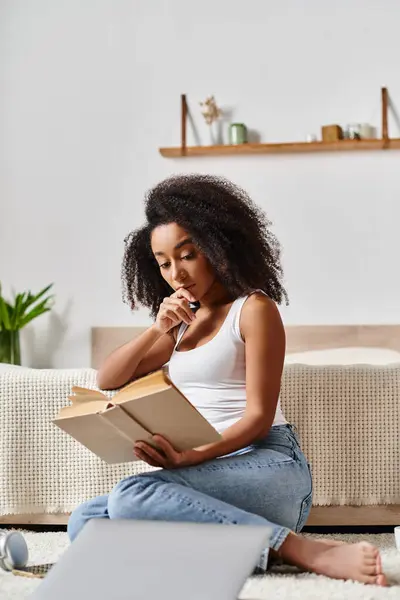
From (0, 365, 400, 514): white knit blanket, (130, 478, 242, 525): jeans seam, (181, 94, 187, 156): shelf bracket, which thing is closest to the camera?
(130, 478, 242, 525): jeans seam

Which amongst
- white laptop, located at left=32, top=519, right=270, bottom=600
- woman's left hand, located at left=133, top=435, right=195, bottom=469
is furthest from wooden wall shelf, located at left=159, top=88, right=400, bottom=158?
white laptop, located at left=32, top=519, right=270, bottom=600

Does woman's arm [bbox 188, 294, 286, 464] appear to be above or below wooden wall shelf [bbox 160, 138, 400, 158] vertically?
below

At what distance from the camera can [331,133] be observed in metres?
3.79

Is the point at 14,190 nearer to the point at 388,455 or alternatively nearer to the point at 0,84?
the point at 0,84

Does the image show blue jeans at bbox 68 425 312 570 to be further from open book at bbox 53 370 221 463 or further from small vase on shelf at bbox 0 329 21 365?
small vase on shelf at bbox 0 329 21 365

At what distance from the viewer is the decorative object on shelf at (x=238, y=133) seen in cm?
384

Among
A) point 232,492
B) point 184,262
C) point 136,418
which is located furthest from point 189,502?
point 184,262

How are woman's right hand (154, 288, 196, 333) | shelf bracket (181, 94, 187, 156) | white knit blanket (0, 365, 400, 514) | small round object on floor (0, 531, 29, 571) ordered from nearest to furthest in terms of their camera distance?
small round object on floor (0, 531, 29, 571) < woman's right hand (154, 288, 196, 333) < white knit blanket (0, 365, 400, 514) < shelf bracket (181, 94, 187, 156)

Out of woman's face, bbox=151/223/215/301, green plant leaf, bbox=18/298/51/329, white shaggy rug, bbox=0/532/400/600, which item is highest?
woman's face, bbox=151/223/215/301

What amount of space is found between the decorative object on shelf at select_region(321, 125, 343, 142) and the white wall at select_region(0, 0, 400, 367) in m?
0.08

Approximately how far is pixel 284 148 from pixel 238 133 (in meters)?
0.22

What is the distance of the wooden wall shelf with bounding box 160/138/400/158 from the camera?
3783 millimetres

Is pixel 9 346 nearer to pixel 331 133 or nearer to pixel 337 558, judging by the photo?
pixel 331 133

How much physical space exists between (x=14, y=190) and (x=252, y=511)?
9.03 feet
